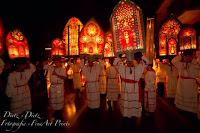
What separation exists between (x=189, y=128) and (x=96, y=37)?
4.17 m

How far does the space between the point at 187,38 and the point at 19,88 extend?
654cm

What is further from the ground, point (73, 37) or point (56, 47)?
point (73, 37)

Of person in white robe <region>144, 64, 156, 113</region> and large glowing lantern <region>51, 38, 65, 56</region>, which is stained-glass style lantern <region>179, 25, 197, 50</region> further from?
large glowing lantern <region>51, 38, 65, 56</region>

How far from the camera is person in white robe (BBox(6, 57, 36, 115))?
3.15 metres

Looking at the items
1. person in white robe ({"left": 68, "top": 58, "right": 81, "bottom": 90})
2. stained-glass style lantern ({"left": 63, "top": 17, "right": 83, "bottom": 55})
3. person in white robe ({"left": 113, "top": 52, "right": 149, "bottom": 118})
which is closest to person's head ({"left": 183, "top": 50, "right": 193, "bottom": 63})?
person in white robe ({"left": 113, "top": 52, "right": 149, "bottom": 118})

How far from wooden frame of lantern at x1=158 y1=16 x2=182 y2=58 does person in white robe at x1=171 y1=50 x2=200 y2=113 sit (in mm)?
846

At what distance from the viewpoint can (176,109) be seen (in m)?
3.93

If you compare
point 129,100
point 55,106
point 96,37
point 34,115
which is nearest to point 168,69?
point 129,100

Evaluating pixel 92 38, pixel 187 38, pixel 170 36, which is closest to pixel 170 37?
pixel 170 36

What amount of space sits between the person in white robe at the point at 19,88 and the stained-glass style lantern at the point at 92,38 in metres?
2.12

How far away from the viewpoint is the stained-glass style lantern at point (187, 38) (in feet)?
12.5

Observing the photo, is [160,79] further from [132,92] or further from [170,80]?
[132,92]

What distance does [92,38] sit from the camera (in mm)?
3992

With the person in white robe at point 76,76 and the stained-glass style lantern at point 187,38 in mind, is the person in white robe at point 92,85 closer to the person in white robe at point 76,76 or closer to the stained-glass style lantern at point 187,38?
the person in white robe at point 76,76
